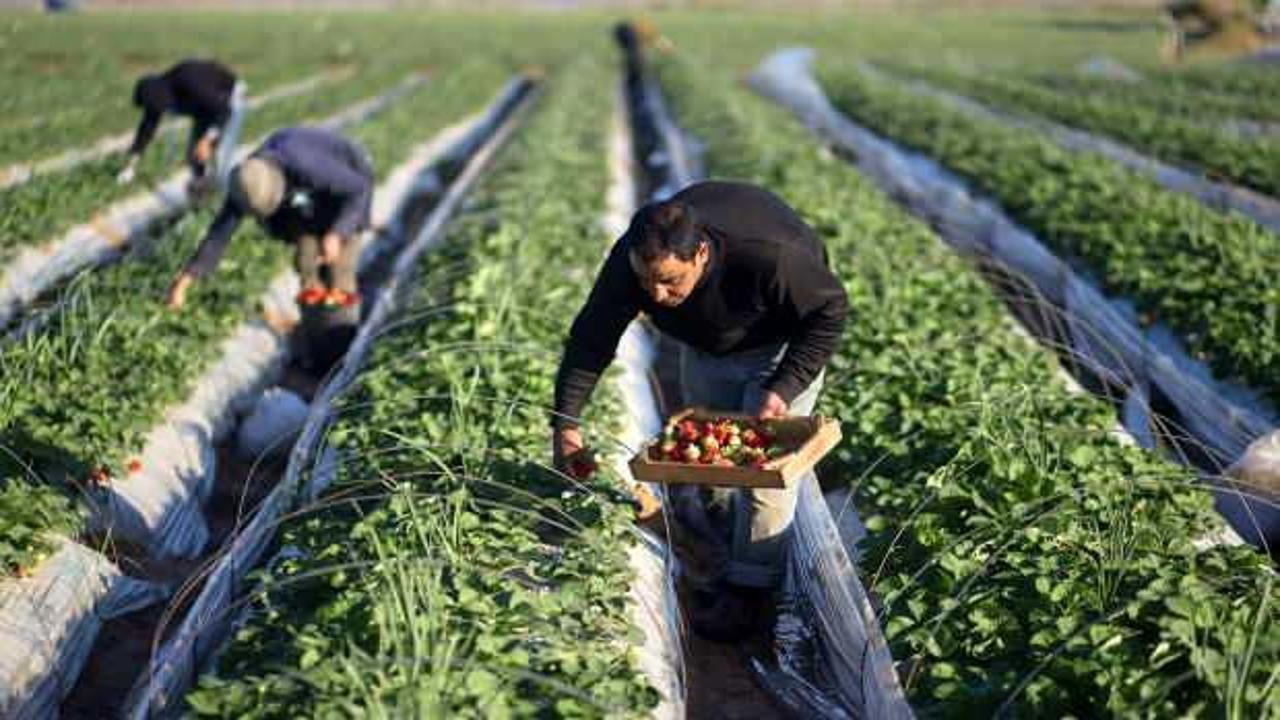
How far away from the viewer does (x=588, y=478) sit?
4730 mm

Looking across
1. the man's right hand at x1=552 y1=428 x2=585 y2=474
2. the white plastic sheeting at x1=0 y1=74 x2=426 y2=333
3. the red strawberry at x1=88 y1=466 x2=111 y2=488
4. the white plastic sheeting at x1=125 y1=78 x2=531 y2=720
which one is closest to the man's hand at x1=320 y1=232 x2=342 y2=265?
the white plastic sheeting at x1=125 y1=78 x2=531 y2=720

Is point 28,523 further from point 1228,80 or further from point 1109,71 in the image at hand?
point 1109,71

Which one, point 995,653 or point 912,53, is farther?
point 912,53

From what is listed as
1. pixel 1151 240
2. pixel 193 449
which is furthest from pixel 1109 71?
pixel 193 449

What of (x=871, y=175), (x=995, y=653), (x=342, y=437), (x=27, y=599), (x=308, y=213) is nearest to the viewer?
(x=995, y=653)

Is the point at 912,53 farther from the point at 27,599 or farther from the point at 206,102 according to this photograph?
the point at 27,599

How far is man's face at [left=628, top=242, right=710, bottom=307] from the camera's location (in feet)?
12.5

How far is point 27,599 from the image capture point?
14.9ft

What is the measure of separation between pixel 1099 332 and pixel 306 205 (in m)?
4.71

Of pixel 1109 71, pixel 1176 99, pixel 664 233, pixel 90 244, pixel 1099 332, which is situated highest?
pixel 664 233

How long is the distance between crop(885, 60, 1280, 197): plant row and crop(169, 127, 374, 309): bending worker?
777cm

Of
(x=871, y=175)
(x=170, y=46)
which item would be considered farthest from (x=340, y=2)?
(x=871, y=175)

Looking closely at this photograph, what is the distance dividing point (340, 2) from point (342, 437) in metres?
88.9

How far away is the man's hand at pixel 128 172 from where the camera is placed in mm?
11237
